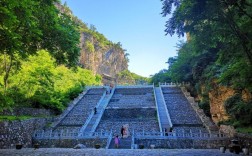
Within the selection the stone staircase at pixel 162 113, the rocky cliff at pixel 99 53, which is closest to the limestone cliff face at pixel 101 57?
the rocky cliff at pixel 99 53

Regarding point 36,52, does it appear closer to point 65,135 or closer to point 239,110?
point 65,135

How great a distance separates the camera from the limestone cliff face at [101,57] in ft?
309

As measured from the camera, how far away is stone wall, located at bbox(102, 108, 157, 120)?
2973 cm


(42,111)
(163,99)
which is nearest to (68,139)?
(42,111)

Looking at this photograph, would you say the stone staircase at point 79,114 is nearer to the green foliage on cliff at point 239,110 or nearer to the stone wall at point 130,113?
the stone wall at point 130,113

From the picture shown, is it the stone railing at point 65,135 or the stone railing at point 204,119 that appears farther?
the stone railing at point 204,119

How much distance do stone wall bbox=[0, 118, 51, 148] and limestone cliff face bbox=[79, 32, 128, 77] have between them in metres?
66.3

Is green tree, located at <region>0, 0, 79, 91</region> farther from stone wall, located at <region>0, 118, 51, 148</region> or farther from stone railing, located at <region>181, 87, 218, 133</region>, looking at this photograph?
stone railing, located at <region>181, 87, 218, 133</region>

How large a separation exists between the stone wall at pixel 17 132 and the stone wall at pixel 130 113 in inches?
349

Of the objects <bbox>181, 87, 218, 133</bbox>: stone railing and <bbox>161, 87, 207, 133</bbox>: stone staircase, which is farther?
<bbox>161, 87, 207, 133</bbox>: stone staircase

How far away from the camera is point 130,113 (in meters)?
30.2

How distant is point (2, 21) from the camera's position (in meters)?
7.11

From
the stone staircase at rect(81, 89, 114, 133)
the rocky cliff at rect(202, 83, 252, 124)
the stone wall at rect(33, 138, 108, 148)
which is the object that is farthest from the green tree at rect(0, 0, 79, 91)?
the rocky cliff at rect(202, 83, 252, 124)

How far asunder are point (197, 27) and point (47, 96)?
20.9 m
